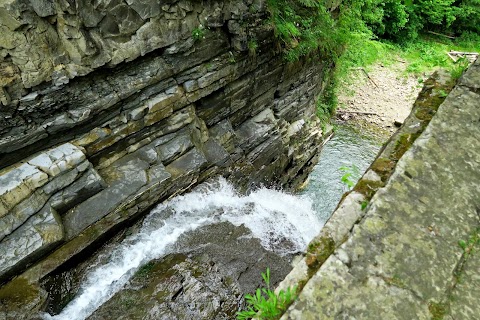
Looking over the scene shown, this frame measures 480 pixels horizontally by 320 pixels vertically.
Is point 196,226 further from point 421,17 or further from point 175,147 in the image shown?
point 421,17

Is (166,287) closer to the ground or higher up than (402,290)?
closer to the ground

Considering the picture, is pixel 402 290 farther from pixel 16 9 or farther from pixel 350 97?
pixel 350 97

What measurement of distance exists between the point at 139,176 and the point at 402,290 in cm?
520

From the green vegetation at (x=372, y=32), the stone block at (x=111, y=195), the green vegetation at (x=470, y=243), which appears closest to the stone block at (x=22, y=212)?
the stone block at (x=111, y=195)

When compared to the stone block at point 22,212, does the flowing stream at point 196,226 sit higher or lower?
lower

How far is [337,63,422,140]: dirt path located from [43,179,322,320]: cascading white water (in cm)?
791

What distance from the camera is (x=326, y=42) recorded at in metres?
10.3

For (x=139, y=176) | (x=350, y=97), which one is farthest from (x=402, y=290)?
(x=350, y=97)

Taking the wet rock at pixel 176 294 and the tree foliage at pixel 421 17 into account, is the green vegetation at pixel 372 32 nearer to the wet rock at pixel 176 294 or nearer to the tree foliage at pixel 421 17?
the tree foliage at pixel 421 17

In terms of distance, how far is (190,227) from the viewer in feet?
21.7

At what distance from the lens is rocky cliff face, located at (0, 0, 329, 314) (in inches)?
205

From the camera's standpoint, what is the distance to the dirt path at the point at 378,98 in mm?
14750

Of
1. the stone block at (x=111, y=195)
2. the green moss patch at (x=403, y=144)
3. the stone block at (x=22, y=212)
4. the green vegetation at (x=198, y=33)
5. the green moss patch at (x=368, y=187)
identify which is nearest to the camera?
the green moss patch at (x=368, y=187)

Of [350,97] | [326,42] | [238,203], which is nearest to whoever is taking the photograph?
[238,203]
